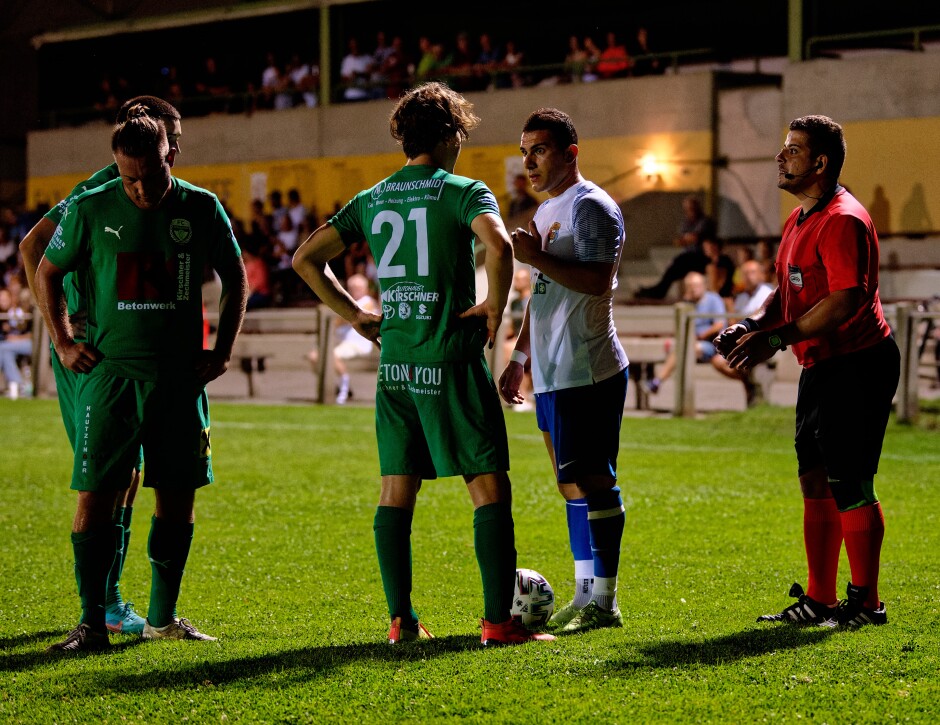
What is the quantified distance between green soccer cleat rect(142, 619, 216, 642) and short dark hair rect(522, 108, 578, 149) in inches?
91.9

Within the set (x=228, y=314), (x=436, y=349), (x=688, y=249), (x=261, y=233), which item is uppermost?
(x=261, y=233)

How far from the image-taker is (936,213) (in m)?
22.5

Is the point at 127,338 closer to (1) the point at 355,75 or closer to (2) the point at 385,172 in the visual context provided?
(2) the point at 385,172

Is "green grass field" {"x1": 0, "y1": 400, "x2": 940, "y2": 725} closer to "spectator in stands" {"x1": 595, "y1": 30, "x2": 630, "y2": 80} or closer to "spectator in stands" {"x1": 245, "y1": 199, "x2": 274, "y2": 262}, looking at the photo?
"spectator in stands" {"x1": 595, "y1": 30, "x2": 630, "y2": 80}

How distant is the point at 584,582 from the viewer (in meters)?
5.45

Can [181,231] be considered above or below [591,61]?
below

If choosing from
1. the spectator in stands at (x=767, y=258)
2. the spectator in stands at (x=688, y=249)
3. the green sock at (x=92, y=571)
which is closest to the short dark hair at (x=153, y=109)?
the green sock at (x=92, y=571)

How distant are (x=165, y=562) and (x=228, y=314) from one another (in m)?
0.99

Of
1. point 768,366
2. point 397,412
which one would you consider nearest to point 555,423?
point 397,412

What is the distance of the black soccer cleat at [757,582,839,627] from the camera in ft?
17.4

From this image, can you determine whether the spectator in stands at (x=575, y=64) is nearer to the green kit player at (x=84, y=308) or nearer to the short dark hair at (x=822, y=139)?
the green kit player at (x=84, y=308)

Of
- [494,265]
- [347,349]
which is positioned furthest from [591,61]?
[494,265]

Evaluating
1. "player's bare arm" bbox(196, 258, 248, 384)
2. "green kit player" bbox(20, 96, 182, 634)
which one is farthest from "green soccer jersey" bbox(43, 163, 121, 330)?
"player's bare arm" bbox(196, 258, 248, 384)

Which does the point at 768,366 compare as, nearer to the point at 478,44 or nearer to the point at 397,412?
the point at 397,412
